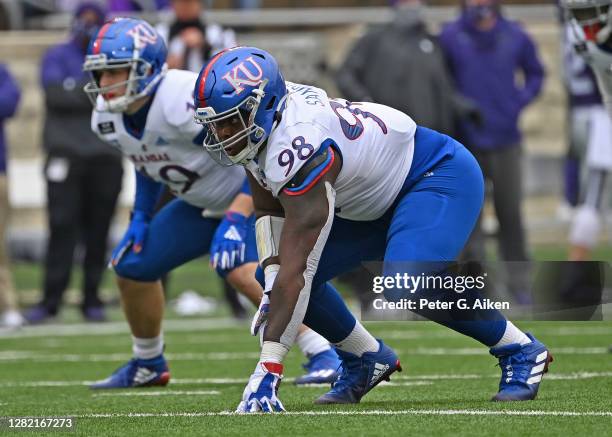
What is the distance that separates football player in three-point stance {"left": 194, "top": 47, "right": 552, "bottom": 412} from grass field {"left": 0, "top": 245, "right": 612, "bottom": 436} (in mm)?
153

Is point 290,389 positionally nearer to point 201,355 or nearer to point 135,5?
point 201,355

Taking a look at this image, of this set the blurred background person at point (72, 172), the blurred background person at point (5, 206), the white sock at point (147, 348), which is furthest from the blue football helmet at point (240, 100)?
the blurred background person at point (72, 172)

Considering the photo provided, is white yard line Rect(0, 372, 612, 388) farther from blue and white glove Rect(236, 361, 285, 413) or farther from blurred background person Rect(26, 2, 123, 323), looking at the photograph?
blurred background person Rect(26, 2, 123, 323)

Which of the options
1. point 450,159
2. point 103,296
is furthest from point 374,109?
point 103,296

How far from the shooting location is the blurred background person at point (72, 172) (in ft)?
35.1

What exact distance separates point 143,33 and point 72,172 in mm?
4386

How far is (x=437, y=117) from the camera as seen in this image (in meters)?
10.6

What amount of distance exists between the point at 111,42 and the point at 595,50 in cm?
212

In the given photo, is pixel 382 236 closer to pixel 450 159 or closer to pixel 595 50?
pixel 450 159

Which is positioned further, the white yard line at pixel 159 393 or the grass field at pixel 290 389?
the white yard line at pixel 159 393

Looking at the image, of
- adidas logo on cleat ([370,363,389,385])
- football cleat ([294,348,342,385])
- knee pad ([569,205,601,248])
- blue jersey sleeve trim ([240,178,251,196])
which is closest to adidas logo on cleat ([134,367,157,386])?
football cleat ([294,348,342,385])

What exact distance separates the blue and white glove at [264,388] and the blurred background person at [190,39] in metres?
5.33

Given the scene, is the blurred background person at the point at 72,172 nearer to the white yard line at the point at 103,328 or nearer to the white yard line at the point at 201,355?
the white yard line at the point at 103,328

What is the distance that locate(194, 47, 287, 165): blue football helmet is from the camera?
511 cm
